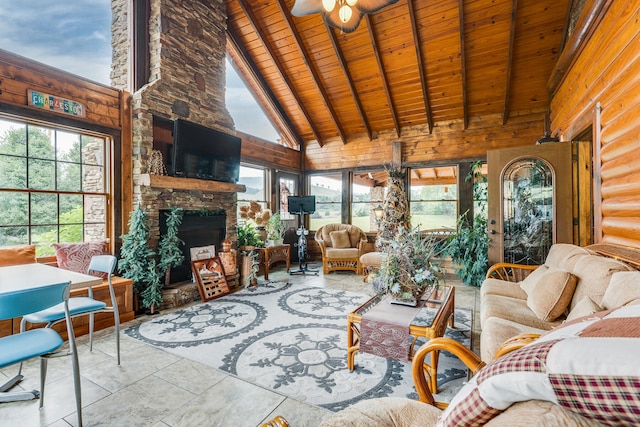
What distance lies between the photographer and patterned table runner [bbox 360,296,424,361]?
1997 mm

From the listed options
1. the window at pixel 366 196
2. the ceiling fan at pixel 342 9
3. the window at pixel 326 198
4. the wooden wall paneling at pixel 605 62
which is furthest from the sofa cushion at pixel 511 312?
the window at pixel 326 198

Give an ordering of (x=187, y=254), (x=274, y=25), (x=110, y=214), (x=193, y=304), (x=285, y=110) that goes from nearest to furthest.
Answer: (x=110, y=214), (x=193, y=304), (x=187, y=254), (x=274, y=25), (x=285, y=110)

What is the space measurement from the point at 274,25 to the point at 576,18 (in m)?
4.29

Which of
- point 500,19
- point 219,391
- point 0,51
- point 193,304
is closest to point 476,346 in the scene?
point 219,391

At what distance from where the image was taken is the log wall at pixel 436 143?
5.51 m

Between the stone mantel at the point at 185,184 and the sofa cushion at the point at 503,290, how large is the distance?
371 centimetres

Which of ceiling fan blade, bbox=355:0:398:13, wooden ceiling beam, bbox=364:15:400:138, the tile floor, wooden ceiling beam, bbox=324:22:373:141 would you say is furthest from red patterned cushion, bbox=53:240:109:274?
wooden ceiling beam, bbox=364:15:400:138

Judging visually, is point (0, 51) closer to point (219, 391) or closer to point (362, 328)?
point (219, 391)

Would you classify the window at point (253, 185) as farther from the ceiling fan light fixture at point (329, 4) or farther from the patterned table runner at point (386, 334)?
the patterned table runner at point (386, 334)

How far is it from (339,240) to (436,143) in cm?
284

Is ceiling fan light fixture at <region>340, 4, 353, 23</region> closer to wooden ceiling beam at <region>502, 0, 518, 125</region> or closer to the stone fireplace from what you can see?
the stone fireplace

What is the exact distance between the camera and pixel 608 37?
2.54 metres

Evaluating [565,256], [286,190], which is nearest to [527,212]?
[565,256]

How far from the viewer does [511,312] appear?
7.39 feet
